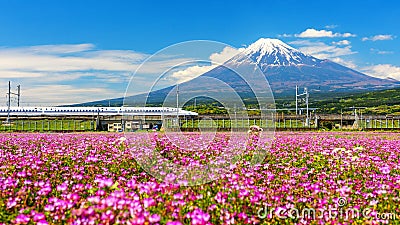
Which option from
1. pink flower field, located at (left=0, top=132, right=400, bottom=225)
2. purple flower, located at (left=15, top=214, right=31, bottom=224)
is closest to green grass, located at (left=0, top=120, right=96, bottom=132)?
pink flower field, located at (left=0, top=132, right=400, bottom=225)

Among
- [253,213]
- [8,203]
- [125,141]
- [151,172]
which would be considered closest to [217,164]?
[151,172]

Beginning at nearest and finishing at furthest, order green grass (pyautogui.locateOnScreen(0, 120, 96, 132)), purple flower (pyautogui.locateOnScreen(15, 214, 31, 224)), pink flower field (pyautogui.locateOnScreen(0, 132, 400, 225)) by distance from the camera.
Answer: purple flower (pyautogui.locateOnScreen(15, 214, 31, 224)) < pink flower field (pyautogui.locateOnScreen(0, 132, 400, 225)) < green grass (pyautogui.locateOnScreen(0, 120, 96, 132))

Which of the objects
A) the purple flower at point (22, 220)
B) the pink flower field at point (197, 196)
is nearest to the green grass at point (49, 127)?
the pink flower field at point (197, 196)

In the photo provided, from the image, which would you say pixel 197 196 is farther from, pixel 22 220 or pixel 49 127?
pixel 49 127

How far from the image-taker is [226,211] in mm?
5094

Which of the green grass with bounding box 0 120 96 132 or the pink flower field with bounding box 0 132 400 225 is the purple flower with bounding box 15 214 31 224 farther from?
the green grass with bounding box 0 120 96 132

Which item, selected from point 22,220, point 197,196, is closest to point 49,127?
point 197,196

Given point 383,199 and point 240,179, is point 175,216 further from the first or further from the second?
point 383,199

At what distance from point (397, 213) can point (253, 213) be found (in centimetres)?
186

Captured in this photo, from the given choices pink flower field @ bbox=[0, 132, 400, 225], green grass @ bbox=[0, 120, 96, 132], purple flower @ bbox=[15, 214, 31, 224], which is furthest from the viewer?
green grass @ bbox=[0, 120, 96, 132]

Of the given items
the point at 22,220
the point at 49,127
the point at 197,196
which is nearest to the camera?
the point at 22,220

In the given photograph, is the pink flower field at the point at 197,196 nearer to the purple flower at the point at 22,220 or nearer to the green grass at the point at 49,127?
the purple flower at the point at 22,220

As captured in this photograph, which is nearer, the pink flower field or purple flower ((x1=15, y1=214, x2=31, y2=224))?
purple flower ((x1=15, y1=214, x2=31, y2=224))

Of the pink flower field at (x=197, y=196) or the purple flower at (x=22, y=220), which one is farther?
the pink flower field at (x=197, y=196)
